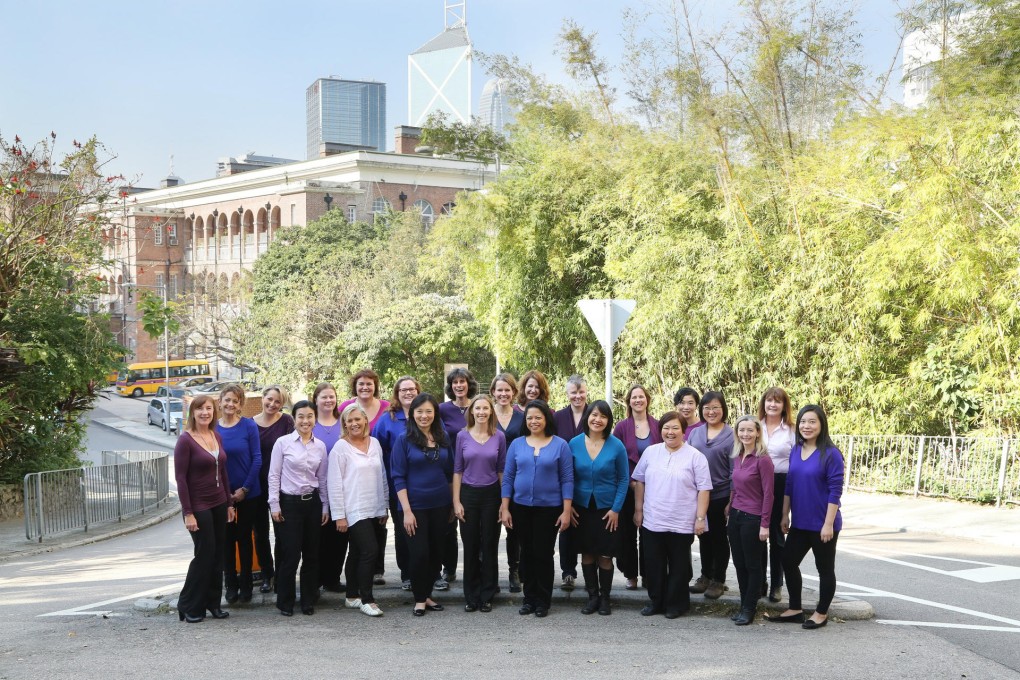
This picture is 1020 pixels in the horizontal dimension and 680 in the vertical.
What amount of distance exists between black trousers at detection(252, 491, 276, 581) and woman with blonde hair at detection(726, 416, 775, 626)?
11.6 ft

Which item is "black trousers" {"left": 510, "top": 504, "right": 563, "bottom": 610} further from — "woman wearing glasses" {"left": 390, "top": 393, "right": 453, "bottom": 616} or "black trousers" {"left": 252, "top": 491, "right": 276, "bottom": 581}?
"black trousers" {"left": 252, "top": 491, "right": 276, "bottom": 581}

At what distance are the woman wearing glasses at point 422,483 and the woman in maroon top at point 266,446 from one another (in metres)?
1.08

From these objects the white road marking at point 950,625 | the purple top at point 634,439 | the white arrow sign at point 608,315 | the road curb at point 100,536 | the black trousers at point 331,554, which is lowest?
the road curb at point 100,536

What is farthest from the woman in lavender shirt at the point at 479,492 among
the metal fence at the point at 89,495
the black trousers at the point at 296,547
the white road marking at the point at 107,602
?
the metal fence at the point at 89,495

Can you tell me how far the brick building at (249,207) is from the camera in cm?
5891

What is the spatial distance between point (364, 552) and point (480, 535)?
2.81 feet

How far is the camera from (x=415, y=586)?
7344mm

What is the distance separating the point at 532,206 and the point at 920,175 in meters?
8.62

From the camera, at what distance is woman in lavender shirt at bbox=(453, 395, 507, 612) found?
24.1ft

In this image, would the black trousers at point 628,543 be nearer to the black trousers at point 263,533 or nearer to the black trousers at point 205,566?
the black trousers at point 263,533

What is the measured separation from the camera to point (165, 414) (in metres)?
40.9

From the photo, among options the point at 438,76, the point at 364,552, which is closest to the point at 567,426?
the point at 364,552

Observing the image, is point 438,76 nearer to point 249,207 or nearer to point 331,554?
point 249,207

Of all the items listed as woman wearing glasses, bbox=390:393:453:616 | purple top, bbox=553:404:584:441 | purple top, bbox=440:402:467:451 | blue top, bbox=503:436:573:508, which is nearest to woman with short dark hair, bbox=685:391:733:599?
purple top, bbox=553:404:584:441
